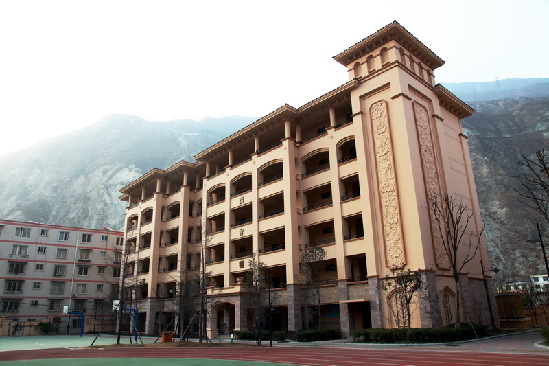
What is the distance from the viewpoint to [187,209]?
54.4 meters

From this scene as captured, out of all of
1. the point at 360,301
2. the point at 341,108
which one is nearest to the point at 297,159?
the point at 341,108

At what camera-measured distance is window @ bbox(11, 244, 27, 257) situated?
65.2m

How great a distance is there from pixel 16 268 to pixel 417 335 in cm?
6272

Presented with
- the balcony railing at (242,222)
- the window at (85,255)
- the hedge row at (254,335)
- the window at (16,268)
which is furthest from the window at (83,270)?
the hedge row at (254,335)

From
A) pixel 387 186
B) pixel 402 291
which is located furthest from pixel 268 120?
pixel 402 291

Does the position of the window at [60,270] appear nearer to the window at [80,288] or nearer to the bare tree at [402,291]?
the window at [80,288]

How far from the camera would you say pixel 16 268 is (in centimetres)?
6475

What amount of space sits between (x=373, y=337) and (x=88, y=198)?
427 feet

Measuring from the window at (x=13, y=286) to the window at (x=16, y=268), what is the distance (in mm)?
1551

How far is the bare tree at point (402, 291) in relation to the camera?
91.0ft

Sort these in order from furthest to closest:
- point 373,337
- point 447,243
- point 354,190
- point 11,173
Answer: point 11,173 < point 354,190 < point 447,243 < point 373,337

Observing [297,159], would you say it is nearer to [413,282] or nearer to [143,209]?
[413,282]

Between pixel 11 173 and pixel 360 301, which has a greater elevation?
pixel 11 173

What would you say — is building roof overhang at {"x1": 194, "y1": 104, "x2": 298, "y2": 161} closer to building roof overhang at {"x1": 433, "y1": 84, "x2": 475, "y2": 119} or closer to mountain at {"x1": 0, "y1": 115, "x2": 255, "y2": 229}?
building roof overhang at {"x1": 433, "y1": 84, "x2": 475, "y2": 119}
